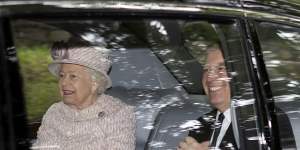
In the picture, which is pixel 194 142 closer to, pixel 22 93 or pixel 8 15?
pixel 22 93

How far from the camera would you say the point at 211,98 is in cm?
279

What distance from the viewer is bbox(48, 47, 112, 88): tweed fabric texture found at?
2.78 meters

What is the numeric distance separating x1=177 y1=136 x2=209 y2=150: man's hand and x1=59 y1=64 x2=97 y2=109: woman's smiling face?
53 centimetres

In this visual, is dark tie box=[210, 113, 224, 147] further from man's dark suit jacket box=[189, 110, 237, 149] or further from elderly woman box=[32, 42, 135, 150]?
elderly woman box=[32, 42, 135, 150]

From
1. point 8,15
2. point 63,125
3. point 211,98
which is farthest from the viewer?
point 63,125

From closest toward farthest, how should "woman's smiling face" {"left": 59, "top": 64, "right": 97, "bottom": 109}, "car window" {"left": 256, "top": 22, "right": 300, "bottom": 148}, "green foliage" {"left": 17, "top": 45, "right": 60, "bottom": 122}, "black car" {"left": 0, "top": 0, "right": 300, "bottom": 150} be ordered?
"black car" {"left": 0, "top": 0, "right": 300, "bottom": 150}
"green foliage" {"left": 17, "top": 45, "right": 60, "bottom": 122}
"car window" {"left": 256, "top": 22, "right": 300, "bottom": 148}
"woman's smiling face" {"left": 59, "top": 64, "right": 97, "bottom": 109}

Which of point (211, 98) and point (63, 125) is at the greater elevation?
point (211, 98)

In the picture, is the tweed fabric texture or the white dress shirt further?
the tweed fabric texture

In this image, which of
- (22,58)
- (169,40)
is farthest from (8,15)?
(169,40)

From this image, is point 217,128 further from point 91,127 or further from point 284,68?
point 91,127

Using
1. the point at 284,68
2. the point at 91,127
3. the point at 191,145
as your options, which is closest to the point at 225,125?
the point at 191,145

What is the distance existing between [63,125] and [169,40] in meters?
0.62

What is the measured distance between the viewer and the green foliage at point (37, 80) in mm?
2438

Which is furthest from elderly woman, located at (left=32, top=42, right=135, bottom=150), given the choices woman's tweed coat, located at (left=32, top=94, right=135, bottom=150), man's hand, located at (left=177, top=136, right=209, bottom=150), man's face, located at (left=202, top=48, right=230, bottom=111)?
man's face, located at (left=202, top=48, right=230, bottom=111)
